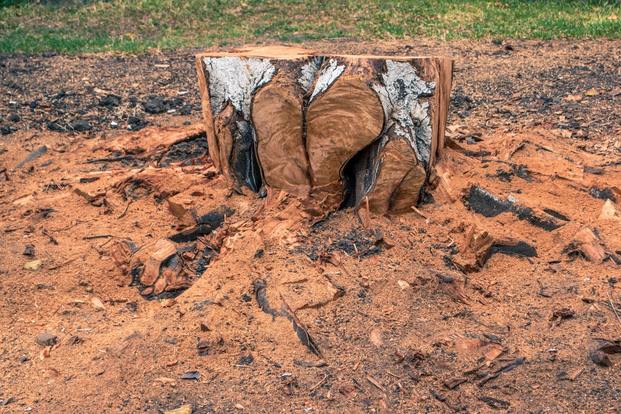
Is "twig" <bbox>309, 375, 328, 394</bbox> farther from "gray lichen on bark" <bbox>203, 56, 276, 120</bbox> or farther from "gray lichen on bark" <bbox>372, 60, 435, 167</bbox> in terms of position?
"gray lichen on bark" <bbox>203, 56, 276, 120</bbox>

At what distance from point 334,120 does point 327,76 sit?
0.23m

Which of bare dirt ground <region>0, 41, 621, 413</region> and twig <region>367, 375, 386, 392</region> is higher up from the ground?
bare dirt ground <region>0, 41, 621, 413</region>

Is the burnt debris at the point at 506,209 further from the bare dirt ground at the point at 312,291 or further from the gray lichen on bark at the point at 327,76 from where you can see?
the gray lichen on bark at the point at 327,76

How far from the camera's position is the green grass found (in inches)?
407

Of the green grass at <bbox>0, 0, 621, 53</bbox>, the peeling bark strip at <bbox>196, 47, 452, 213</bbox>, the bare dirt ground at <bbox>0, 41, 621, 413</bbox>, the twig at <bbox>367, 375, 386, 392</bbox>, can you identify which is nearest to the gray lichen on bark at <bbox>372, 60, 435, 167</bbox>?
the peeling bark strip at <bbox>196, 47, 452, 213</bbox>

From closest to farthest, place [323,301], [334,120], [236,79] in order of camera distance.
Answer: [323,301] < [334,120] < [236,79]

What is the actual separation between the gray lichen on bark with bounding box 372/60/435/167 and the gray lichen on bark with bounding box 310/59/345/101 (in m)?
0.21

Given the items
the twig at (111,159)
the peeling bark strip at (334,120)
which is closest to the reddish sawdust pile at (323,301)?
the peeling bark strip at (334,120)

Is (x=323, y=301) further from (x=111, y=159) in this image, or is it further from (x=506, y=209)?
(x=111, y=159)

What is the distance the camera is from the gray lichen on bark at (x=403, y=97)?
4305 millimetres

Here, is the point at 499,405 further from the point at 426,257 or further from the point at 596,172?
Answer: the point at 596,172

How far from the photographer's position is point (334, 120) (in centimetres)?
433

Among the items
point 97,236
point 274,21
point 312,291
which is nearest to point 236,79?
point 97,236

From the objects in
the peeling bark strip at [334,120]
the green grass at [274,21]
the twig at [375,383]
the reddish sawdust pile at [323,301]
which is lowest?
the green grass at [274,21]
